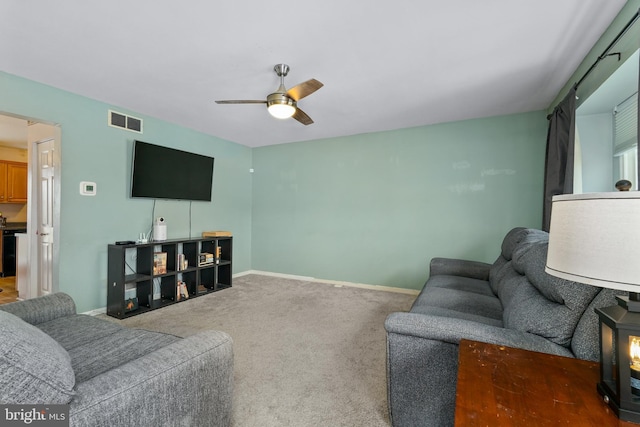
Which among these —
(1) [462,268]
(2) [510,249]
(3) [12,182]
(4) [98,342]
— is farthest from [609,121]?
(3) [12,182]

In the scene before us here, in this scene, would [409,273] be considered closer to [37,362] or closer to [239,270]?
[239,270]

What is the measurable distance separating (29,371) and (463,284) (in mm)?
2942

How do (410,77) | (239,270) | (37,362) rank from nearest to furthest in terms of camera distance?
(37,362), (410,77), (239,270)

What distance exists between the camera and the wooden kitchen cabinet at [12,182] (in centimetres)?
522

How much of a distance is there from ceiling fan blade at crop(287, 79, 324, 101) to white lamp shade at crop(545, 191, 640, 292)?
1.82 metres

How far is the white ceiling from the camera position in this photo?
5.82 ft

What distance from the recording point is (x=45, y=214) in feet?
11.1

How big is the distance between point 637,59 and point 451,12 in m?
1.15

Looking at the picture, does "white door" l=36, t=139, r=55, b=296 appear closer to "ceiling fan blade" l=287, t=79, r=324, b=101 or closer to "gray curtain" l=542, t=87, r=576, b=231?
"ceiling fan blade" l=287, t=79, r=324, b=101

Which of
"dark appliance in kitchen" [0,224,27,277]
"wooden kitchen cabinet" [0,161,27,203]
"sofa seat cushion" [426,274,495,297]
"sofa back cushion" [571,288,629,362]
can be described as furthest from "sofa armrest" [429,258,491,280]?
"wooden kitchen cabinet" [0,161,27,203]

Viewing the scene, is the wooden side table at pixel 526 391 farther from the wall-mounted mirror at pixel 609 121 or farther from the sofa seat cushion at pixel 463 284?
the wall-mounted mirror at pixel 609 121

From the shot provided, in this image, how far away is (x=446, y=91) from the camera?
2.94 metres

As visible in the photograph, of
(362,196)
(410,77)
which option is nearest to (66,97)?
(410,77)

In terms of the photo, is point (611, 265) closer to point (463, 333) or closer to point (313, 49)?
point (463, 333)
